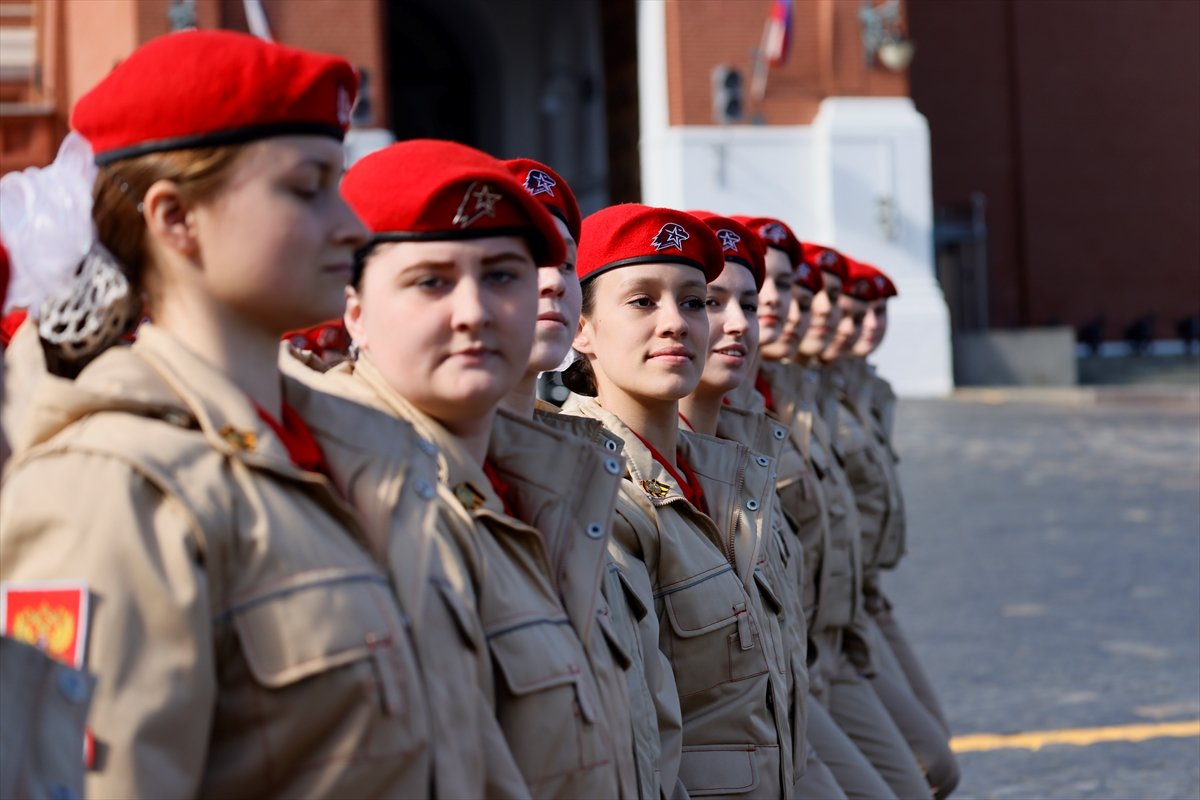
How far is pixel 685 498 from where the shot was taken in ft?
10.9

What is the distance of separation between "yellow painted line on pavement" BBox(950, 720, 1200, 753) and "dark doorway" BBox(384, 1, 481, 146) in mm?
24091

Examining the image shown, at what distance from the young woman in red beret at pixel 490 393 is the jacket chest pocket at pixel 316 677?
291 mm

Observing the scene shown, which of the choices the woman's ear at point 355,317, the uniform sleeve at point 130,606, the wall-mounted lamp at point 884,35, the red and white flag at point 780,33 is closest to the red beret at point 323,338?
the woman's ear at point 355,317

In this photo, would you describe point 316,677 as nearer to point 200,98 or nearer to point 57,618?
point 57,618

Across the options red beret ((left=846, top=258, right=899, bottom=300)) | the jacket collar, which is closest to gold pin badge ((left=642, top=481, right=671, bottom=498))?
the jacket collar

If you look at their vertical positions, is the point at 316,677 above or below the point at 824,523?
above

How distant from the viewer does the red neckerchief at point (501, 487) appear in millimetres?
2400

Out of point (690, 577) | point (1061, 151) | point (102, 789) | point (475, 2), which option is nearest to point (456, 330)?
point (102, 789)

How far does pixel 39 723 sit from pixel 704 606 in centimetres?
174

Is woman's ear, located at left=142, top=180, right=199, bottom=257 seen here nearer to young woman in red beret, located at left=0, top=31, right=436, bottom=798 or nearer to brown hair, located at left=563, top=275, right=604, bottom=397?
young woman in red beret, located at left=0, top=31, right=436, bottom=798

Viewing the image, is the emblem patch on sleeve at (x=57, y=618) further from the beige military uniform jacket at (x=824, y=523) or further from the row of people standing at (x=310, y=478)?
the beige military uniform jacket at (x=824, y=523)

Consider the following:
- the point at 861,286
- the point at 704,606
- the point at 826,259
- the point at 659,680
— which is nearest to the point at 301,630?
the point at 659,680

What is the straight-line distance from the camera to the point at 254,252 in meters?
1.88

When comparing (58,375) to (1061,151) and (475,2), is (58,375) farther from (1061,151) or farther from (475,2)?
(1061,151)
